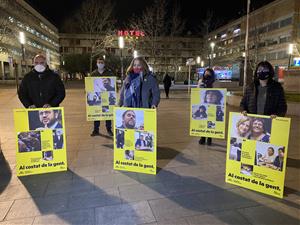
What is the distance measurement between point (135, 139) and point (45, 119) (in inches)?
55.5

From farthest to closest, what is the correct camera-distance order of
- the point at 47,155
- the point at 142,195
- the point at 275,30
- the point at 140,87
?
the point at 275,30, the point at 140,87, the point at 47,155, the point at 142,195

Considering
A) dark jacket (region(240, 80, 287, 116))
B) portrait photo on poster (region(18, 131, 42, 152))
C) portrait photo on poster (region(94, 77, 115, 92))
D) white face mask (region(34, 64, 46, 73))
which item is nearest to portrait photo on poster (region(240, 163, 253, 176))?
dark jacket (region(240, 80, 287, 116))

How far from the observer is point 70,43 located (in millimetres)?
79750

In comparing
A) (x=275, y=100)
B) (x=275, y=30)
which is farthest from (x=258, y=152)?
(x=275, y=30)

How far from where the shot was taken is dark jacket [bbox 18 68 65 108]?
167 inches

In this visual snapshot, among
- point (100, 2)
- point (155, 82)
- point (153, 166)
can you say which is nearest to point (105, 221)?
point (153, 166)

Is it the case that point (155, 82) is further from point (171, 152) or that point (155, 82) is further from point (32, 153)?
point (32, 153)

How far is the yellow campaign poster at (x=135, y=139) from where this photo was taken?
12.8 feet

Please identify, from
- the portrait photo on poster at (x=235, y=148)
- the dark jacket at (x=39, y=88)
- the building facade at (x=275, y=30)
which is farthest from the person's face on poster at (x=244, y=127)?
the building facade at (x=275, y=30)

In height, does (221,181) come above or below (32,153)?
below

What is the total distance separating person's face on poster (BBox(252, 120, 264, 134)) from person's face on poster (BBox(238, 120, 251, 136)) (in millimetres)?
69

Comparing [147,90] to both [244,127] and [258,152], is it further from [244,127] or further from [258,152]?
[258,152]

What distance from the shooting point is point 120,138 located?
409 centimetres

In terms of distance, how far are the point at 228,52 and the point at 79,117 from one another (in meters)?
72.8
